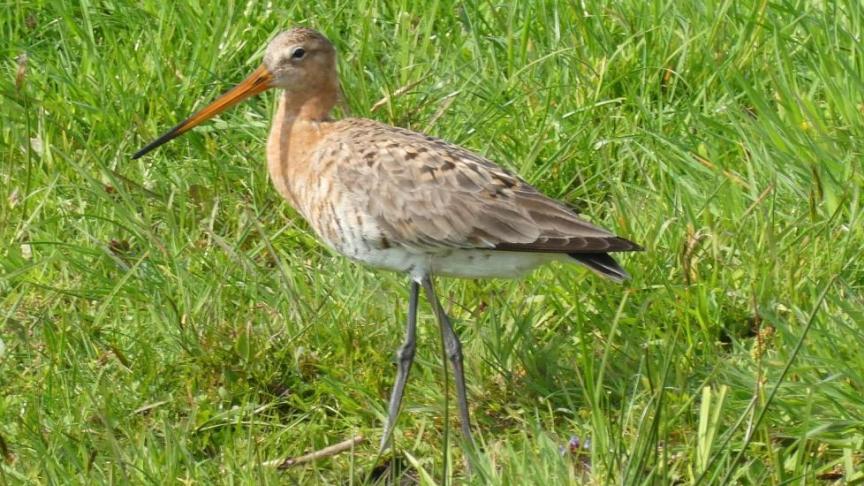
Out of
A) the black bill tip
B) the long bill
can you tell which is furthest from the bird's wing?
the black bill tip

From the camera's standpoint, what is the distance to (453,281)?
20.1 ft

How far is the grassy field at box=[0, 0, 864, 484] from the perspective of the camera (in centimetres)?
492

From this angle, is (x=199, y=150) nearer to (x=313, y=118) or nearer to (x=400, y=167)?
(x=313, y=118)

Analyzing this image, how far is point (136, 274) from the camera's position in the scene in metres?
6.00

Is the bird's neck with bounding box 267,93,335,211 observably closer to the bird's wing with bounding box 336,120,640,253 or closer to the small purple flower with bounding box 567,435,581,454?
the bird's wing with bounding box 336,120,640,253

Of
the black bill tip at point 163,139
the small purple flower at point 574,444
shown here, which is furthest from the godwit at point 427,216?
the black bill tip at point 163,139

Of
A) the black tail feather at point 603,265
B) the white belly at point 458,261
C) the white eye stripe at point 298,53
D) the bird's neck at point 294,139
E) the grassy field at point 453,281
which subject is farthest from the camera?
the white eye stripe at point 298,53

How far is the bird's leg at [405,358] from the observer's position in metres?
5.34

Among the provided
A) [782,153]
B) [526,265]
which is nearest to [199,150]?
[526,265]

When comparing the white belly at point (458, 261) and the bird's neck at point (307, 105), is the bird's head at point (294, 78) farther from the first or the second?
the white belly at point (458, 261)

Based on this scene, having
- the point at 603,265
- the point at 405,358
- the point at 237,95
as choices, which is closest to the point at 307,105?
the point at 237,95

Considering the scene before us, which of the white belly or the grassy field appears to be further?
the white belly

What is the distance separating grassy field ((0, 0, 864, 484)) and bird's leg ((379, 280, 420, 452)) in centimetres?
13

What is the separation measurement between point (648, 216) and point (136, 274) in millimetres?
1944
